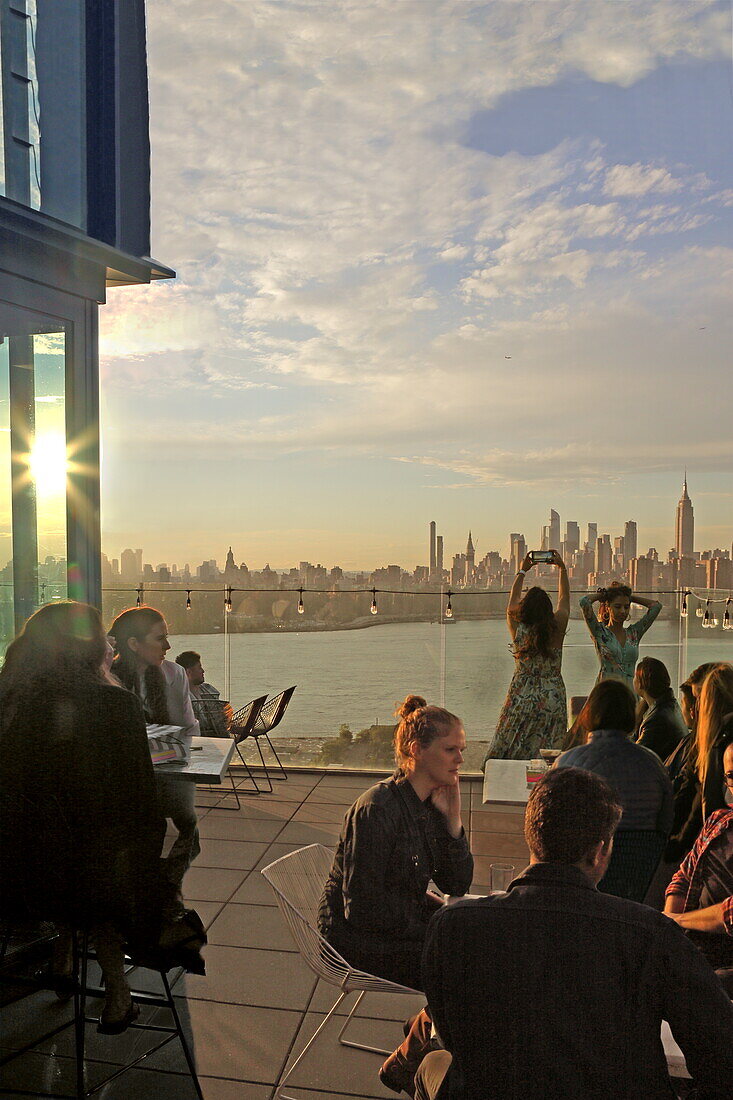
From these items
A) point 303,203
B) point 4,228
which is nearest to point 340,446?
point 303,203

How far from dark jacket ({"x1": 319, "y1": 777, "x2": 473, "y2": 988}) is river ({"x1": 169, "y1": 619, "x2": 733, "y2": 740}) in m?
3.11

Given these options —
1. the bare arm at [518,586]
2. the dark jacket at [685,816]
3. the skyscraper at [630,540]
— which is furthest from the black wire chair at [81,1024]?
the skyscraper at [630,540]

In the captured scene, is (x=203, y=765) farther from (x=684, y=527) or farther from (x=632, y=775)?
(x=684, y=527)

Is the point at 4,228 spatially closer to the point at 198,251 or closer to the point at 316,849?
the point at 316,849

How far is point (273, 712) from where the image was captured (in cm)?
668

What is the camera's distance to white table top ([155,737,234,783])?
3.52 m

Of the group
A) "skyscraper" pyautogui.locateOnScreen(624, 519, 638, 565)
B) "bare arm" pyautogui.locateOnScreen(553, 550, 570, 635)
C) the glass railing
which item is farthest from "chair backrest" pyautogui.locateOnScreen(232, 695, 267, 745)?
"skyscraper" pyautogui.locateOnScreen(624, 519, 638, 565)

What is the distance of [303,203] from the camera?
605 centimetres

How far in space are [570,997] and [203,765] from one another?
102 inches

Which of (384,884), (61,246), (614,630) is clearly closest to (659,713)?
(614,630)

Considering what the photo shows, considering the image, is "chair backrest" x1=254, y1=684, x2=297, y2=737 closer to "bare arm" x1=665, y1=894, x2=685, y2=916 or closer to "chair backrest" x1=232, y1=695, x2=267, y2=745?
"chair backrest" x1=232, y1=695, x2=267, y2=745

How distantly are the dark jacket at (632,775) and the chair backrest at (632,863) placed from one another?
0.11 feet

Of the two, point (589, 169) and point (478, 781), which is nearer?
point (589, 169)

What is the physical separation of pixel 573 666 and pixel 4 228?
455 centimetres
